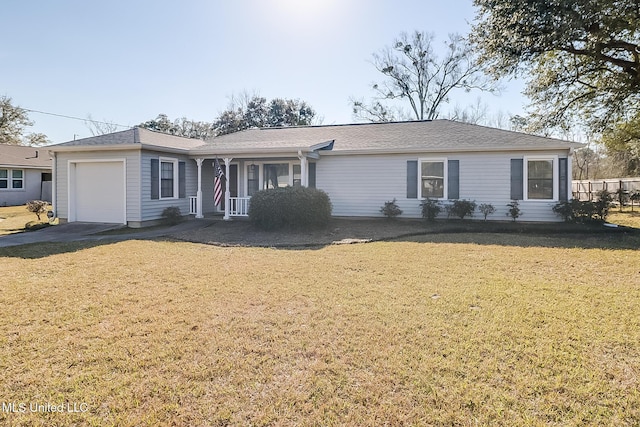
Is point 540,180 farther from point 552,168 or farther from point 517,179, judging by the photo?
point 517,179

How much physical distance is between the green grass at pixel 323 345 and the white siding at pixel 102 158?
5732 millimetres

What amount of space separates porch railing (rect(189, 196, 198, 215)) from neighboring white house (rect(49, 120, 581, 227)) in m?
0.04

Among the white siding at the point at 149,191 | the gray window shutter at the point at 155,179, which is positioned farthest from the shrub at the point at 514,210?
the gray window shutter at the point at 155,179

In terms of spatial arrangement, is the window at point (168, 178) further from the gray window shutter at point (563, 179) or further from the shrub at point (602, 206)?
the shrub at point (602, 206)

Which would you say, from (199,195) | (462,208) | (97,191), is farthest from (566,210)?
(97,191)

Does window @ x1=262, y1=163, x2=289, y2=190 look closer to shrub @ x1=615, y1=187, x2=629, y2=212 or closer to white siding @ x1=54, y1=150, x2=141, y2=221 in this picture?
white siding @ x1=54, y1=150, x2=141, y2=221

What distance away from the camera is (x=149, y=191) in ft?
40.5

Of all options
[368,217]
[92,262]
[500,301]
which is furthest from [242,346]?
[368,217]

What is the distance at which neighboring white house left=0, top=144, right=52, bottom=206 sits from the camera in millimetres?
21625

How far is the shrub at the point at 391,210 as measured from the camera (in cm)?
1325

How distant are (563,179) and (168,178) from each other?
13358mm

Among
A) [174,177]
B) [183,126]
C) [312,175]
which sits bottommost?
[174,177]

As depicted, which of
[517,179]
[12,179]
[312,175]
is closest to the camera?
[517,179]

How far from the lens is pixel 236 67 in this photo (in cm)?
1869
